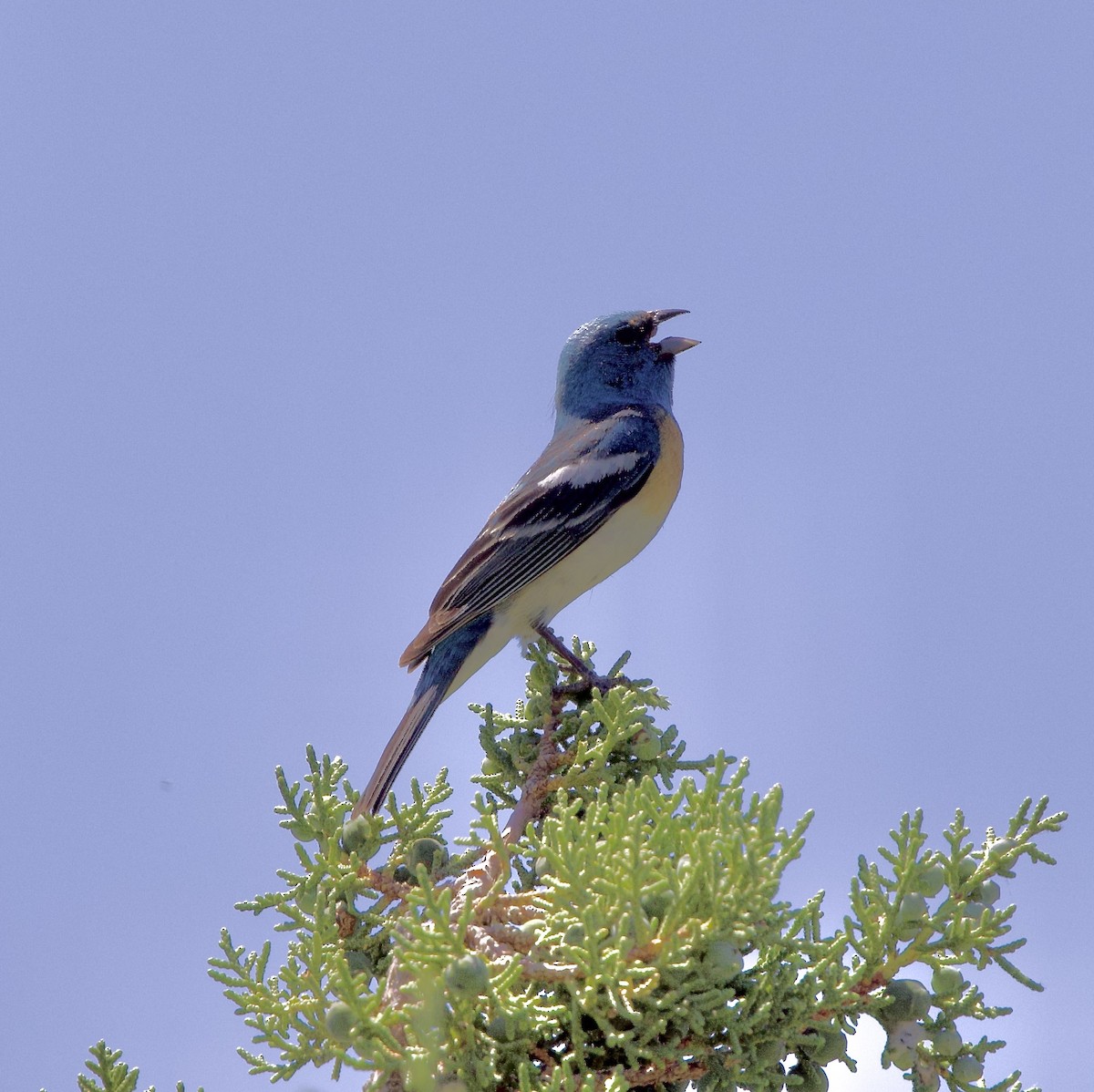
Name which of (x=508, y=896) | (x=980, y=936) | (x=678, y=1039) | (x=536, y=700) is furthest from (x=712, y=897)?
(x=536, y=700)

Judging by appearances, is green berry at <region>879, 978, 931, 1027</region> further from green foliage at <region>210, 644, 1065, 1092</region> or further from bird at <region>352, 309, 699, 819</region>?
bird at <region>352, 309, 699, 819</region>

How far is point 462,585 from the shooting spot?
→ 19.3ft

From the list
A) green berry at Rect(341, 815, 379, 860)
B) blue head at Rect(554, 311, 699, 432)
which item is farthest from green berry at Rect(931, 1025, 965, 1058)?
blue head at Rect(554, 311, 699, 432)

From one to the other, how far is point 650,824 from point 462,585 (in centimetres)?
253

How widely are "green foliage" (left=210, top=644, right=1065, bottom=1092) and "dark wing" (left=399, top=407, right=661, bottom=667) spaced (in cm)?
218

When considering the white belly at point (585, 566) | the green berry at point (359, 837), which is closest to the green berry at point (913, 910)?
the green berry at point (359, 837)

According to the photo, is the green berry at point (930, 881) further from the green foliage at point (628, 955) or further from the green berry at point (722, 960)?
the green berry at point (722, 960)

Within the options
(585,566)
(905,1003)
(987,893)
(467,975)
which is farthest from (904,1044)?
(585,566)

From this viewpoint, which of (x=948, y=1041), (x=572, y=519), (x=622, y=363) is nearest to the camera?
(x=948, y=1041)

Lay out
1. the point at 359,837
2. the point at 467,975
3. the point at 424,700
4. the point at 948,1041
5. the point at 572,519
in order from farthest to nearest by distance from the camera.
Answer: the point at 572,519
the point at 424,700
the point at 359,837
the point at 948,1041
the point at 467,975

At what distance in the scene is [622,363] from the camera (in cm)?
720

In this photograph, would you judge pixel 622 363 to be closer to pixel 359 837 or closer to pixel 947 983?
pixel 359 837

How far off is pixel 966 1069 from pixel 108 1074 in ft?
7.56

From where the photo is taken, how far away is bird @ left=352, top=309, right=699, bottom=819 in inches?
225
